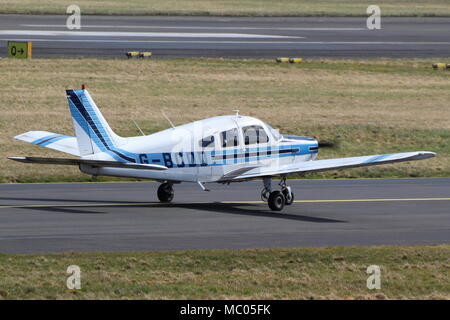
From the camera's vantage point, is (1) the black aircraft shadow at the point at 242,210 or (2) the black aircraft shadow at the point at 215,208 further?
(2) the black aircraft shadow at the point at 215,208

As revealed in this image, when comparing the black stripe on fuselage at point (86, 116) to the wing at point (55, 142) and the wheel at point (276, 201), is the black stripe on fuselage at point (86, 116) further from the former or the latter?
the wheel at point (276, 201)

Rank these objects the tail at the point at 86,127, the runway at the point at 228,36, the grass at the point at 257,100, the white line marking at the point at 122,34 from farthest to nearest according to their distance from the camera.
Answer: the white line marking at the point at 122,34 < the runway at the point at 228,36 < the grass at the point at 257,100 < the tail at the point at 86,127

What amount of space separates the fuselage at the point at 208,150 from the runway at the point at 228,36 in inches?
1370

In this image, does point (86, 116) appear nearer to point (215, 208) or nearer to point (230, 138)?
point (230, 138)

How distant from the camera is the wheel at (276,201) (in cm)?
2696

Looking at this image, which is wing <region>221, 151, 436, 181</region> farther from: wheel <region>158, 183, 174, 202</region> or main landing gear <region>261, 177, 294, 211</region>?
wheel <region>158, 183, 174, 202</region>

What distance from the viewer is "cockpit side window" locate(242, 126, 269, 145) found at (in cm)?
2712

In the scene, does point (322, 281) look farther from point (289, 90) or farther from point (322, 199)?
point (289, 90)

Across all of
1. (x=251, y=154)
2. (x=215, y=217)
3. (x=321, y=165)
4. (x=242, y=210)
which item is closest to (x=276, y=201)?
(x=242, y=210)

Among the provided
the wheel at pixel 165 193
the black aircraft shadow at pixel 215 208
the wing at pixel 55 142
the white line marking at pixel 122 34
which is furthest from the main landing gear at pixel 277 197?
the white line marking at pixel 122 34

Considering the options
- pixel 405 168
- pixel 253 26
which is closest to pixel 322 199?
pixel 405 168

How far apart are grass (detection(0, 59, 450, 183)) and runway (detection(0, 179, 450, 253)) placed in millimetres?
3232

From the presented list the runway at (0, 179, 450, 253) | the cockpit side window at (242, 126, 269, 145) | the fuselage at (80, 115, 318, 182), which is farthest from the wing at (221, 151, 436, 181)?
the runway at (0, 179, 450, 253)

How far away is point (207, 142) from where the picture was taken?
26531 mm
